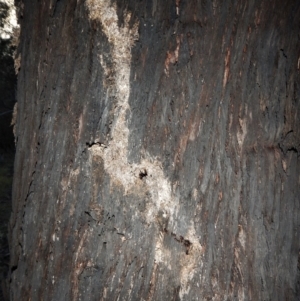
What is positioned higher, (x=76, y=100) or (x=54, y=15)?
(x=54, y=15)

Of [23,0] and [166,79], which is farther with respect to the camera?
[23,0]

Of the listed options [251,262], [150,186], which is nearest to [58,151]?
[150,186]

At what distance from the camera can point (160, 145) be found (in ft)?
2.66

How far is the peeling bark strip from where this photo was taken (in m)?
0.81

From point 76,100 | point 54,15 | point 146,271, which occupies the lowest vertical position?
point 146,271

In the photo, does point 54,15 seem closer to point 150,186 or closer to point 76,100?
point 76,100

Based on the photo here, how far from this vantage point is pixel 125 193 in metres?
0.83

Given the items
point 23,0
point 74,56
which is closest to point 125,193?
point 74,56

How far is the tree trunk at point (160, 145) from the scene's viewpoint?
805mm

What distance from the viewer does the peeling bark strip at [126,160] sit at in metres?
0.81

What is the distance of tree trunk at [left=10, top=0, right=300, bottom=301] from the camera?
2.64ft

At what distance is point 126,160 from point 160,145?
84 mm

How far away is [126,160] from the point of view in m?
0.84

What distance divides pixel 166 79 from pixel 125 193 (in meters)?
0.25
